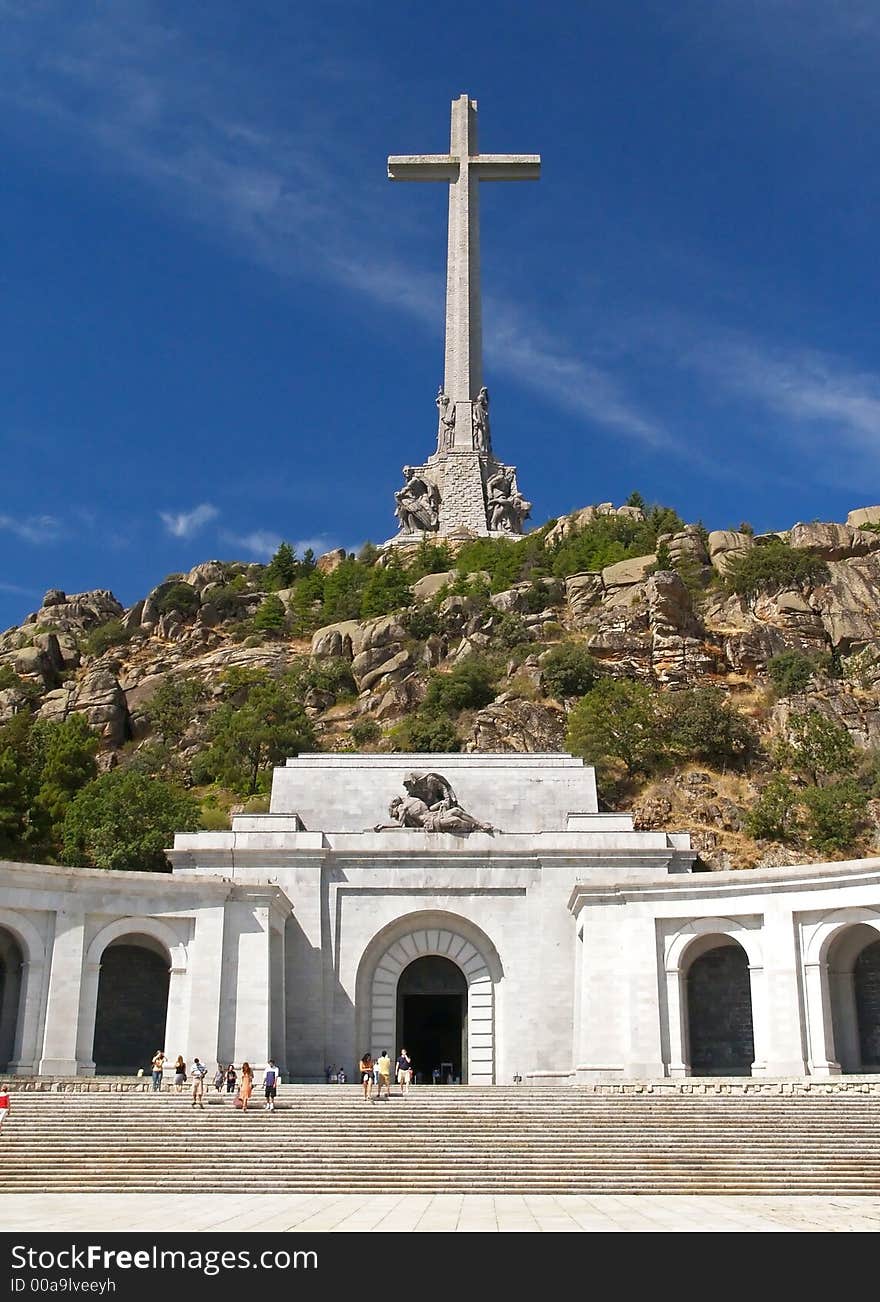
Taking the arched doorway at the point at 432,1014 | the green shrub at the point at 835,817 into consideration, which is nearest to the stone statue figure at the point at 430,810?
the arched doorway at the point at 432,1014

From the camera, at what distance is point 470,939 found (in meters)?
37.1

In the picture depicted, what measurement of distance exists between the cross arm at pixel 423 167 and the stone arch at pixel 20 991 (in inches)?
2985

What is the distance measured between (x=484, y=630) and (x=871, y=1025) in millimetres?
45191

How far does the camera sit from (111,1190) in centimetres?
2072

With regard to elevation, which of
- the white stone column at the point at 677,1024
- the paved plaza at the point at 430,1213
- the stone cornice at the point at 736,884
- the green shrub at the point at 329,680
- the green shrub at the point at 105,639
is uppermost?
the green shrub at the point at 105,639

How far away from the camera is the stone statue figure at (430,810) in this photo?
3769 cm

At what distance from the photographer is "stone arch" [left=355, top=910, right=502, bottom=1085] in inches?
1422

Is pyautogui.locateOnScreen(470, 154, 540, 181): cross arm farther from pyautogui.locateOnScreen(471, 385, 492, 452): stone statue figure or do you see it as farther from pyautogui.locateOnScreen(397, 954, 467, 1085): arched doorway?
pyautogui.locateOnScreen(397, 954, 467, 1085): arched doorway

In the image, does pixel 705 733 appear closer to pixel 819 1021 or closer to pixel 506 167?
pixel 819 1021

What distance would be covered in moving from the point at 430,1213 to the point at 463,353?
82651 mm

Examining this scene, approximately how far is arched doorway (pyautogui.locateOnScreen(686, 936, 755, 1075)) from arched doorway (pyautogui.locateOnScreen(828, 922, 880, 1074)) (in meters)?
2.22

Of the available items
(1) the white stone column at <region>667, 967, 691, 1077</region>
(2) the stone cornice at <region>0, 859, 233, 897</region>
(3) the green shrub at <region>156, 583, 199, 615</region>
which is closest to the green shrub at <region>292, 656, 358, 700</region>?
(3) the green shrub at <region>156, 583, 199, 615</region>

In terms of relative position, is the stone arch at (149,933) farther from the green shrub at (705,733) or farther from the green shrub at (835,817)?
the green shrub at (705,733)

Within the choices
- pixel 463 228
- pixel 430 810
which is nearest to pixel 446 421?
pixel 463 228
